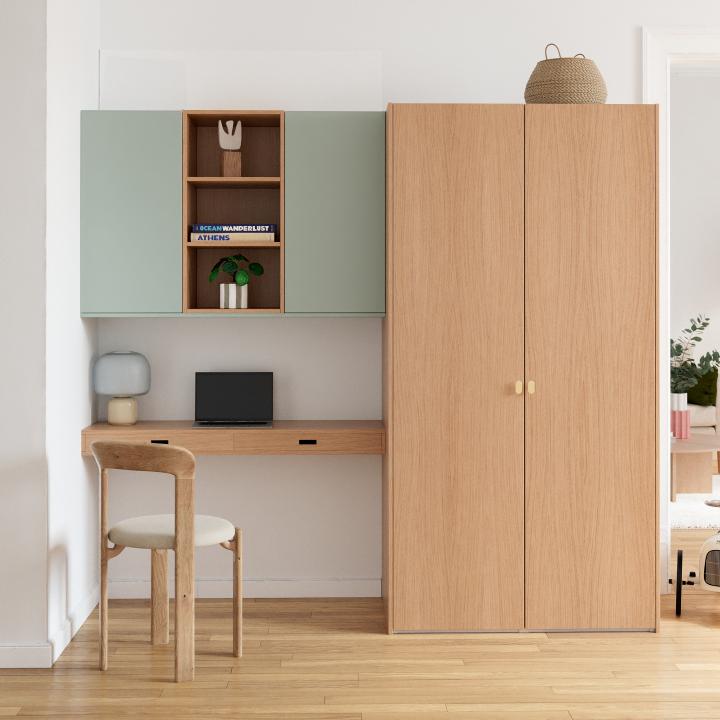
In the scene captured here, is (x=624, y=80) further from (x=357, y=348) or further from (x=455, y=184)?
(x=357, y=348)

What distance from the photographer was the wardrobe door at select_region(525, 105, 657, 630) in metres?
3.51

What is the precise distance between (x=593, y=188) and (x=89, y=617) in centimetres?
271

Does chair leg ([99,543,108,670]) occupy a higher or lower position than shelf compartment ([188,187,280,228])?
lower

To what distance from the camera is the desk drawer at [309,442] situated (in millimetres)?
3750

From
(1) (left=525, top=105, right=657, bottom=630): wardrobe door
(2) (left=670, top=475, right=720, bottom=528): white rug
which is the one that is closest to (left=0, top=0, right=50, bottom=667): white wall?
(1) (left=525, top=105, right=657, bottom=630): wardrobe door

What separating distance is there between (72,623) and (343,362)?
1.57 m

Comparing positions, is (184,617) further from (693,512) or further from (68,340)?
(693,512)

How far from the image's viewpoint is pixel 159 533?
3.15 metres

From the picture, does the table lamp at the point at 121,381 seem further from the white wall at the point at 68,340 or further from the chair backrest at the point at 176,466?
the chair backrest at the point at 176,466

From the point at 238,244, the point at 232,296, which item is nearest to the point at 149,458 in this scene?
the point at 232,296

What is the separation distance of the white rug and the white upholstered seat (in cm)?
314

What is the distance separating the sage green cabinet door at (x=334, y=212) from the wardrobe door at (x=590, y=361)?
65 cm

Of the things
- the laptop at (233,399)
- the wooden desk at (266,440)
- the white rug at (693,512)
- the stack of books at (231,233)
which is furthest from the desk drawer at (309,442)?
the white rug at (693,512)

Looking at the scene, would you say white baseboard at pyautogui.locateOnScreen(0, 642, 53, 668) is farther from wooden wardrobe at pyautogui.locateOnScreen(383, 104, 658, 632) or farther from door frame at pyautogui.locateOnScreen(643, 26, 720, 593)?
door frame at pyautogui.locateOnScreen(643, 26, 720, 593)
